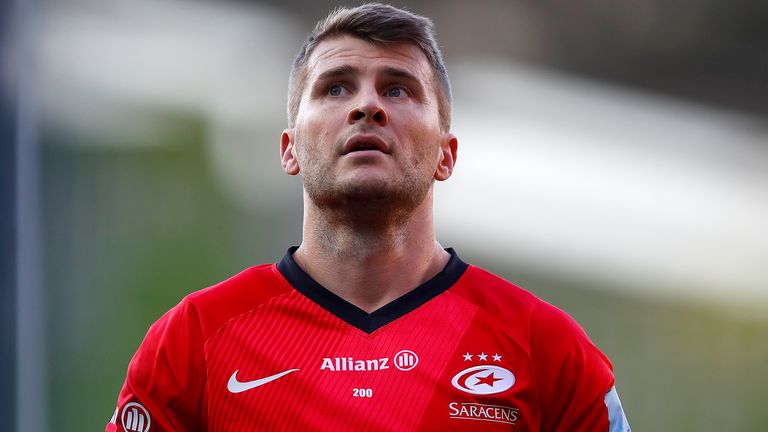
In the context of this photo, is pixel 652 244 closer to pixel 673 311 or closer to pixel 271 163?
pixel 673 311

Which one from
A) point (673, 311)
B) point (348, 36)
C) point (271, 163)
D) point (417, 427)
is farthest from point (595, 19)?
point (417, 427)

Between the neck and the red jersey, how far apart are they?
0.17 feet

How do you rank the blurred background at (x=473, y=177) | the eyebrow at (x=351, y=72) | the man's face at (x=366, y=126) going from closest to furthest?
the man's face at (x=366, y=126), the eyebrow at (x=351, y=72), the blurred background at (x=473, y=177)

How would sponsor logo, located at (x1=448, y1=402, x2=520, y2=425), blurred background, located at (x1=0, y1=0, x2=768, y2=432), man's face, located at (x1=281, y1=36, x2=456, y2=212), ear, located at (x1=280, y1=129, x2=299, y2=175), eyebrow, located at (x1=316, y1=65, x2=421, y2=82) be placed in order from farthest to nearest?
blurred background, located at (x1=0, y1=0, x2=768, y2=432) → ear, located at (x1=280, y1=129, x2=299, y2=175) → eyebrow, located at (x1=316, y1=65, x2=421, y2=82) → man's face, located at (x1=281, y1=36, x2=456, y2=212) → sponsor logo, located at (x1=448, y1=402, x2=520, y2=425)

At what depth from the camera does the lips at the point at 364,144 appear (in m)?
2.38

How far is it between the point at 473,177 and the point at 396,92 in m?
3.99

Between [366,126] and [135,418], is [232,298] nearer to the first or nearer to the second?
[135,418]

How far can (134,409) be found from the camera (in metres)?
2.29

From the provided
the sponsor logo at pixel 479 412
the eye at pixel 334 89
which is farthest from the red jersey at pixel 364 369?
the eye at pixel 334 89

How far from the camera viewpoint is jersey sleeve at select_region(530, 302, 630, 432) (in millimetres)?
2309

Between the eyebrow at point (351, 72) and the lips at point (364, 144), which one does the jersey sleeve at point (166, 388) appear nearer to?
the lips at point (364, 144)

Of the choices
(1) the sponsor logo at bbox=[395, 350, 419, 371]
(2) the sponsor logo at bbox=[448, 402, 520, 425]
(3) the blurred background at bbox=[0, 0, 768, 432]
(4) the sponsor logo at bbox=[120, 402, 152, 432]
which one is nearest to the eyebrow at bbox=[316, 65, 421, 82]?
(1) the sponsor logo at bbox=[395, 350, 419, 371]

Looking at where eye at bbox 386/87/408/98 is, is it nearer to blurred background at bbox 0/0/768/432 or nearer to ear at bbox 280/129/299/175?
ear at bbox 280/129/299/175

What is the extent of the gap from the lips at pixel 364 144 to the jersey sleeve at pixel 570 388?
63 cm
